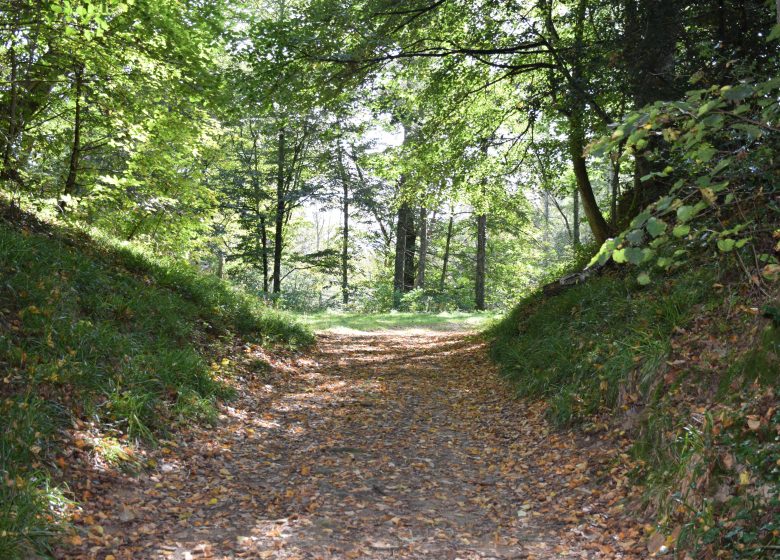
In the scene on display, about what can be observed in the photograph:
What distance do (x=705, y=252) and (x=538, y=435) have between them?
281cm

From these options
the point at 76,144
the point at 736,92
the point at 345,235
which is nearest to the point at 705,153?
the point at 736,92

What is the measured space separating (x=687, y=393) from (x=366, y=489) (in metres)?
2.80

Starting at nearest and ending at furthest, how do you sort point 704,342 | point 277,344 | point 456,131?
point 704,342
point 277,344
point 456,131

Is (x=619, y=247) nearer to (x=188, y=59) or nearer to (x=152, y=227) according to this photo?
(x=188, y=59)

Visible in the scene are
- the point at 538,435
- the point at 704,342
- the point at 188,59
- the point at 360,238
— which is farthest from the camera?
the point at 360,238

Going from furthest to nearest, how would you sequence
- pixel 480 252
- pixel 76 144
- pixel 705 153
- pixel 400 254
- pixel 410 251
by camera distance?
pixel 410 251
pixel 400 254
pixel 480 252
pixel 76 144
pixel 705 153

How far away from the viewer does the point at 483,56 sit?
999cm

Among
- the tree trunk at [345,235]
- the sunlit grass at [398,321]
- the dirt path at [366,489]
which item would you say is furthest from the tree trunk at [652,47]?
the tree trunk at [345,235]

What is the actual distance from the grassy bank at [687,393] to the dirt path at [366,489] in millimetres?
365

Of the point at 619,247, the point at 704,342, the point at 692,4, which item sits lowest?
the point at 704,342

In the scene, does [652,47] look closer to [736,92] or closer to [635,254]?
[736,92]

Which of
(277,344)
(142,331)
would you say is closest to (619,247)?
(142,331)

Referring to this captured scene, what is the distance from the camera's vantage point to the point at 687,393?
14.3ft

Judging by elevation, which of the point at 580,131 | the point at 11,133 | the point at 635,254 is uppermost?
the point at 580,131
